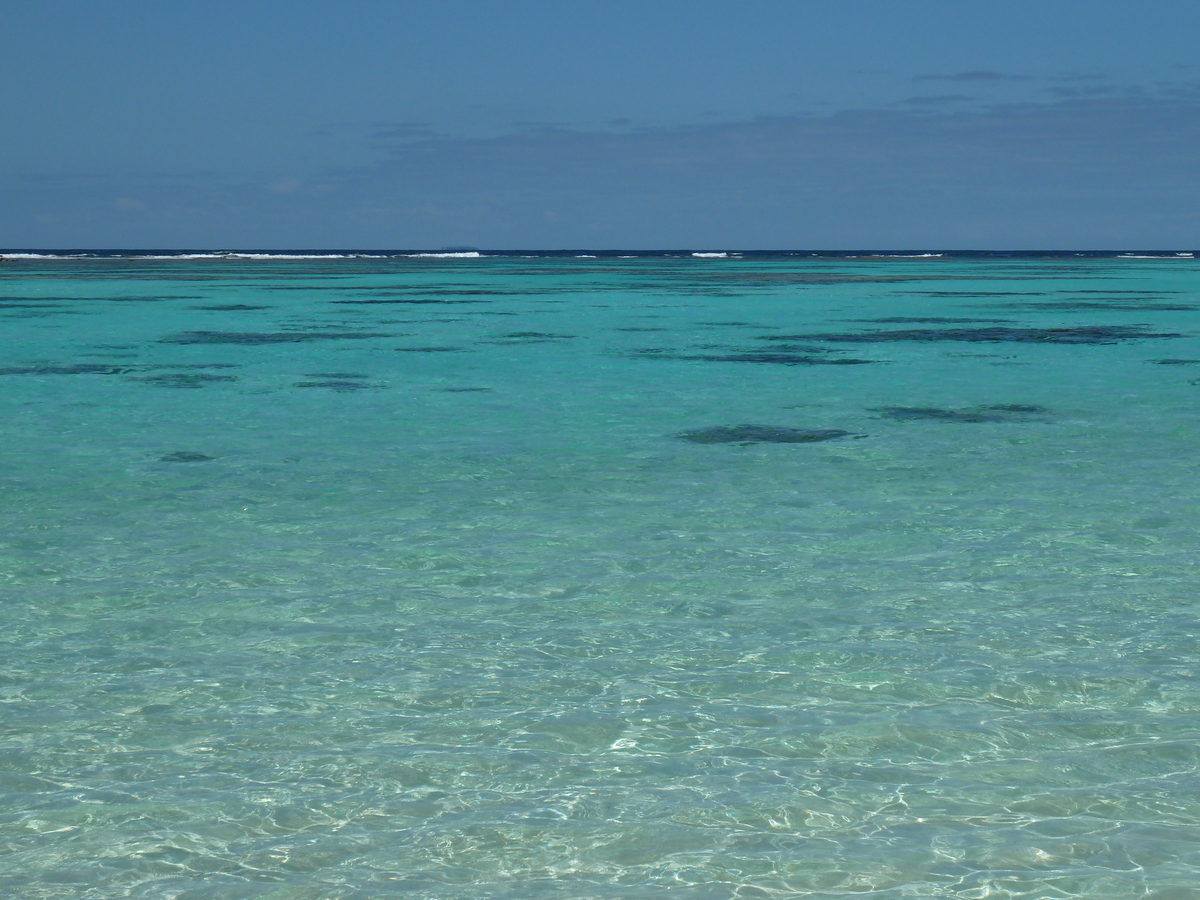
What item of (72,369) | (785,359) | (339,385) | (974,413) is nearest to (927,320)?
(785,359)

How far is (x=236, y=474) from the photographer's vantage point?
1231cm

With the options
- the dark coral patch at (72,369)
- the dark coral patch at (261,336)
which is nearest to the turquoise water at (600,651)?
the dark coral patch at (72,369)

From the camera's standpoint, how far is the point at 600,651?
7.11m

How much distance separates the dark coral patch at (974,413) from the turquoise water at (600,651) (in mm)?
107

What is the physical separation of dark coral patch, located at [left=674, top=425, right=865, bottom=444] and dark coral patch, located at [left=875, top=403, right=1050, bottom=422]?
1.58 m

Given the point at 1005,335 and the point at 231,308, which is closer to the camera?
the point at 1005,335

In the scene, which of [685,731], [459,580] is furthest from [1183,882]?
[459,580]

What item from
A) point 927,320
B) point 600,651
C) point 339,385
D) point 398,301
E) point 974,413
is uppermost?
point 398,301

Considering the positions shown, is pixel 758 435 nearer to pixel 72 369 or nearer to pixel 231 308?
pixel 72 369

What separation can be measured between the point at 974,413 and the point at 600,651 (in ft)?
34.7

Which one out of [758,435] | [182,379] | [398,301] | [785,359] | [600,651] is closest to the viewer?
[600,651]

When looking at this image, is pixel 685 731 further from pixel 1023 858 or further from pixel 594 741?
pixel 1023 858

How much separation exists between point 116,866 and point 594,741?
2065 mm

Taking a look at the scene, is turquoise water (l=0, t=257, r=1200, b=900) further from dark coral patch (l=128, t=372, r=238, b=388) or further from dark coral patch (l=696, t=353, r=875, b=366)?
dark coral patch (l=696, t=353, r=875, b=366)
